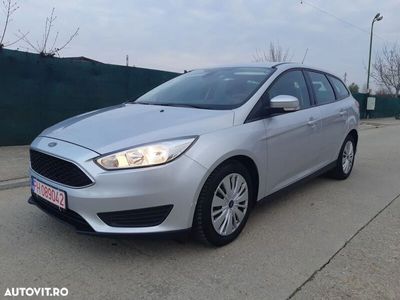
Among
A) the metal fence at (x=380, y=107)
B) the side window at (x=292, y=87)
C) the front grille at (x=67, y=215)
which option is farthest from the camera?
the metal fence at (x=380, y=107)

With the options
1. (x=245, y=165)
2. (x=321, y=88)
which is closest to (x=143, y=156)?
(x=245, y=165)

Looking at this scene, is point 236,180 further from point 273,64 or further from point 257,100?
point 273,64

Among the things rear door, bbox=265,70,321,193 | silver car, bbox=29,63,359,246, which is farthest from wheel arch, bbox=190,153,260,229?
rear door, bbox=265,70,321,193

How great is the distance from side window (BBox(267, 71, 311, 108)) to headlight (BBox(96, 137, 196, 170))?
140 cm

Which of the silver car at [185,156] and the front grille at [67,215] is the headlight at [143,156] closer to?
the silver car at [185,156]

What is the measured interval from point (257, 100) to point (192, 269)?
1652 mm

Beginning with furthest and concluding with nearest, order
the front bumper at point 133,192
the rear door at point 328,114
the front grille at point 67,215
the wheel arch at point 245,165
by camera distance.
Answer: the rear door at point 328,114, the wheel arch at point 245,165, the front grille at point 67,215, the front bumper at point 133,192

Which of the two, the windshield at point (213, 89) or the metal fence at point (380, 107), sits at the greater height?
the windshield at point (213, 89)

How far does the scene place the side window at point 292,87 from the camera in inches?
167

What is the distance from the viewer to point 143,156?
9.90 feet

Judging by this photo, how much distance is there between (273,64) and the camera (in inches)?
184

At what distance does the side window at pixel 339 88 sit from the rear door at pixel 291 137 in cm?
108

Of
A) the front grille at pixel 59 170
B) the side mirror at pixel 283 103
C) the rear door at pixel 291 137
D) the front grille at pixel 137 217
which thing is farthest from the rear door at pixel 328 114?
the front grille at pixel 59 170

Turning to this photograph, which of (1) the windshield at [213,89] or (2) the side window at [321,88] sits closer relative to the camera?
(1) the windshield at [213,89]
